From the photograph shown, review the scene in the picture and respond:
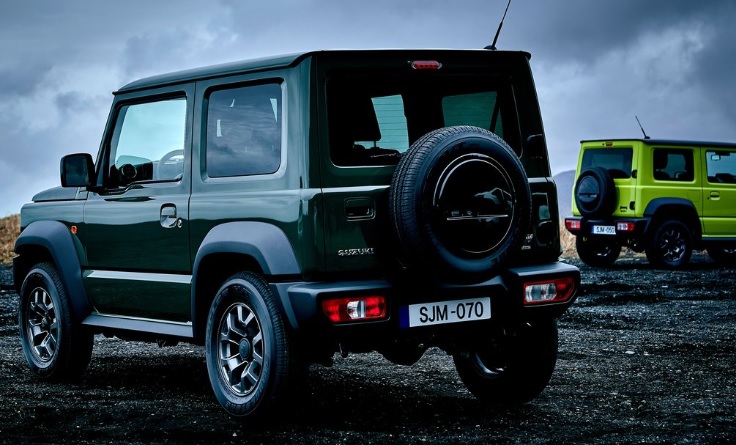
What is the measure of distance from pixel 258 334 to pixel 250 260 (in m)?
0.38

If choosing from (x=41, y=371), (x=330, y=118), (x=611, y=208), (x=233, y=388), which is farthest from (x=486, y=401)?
(x=611, y=208)

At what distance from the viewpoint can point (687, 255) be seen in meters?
18.3

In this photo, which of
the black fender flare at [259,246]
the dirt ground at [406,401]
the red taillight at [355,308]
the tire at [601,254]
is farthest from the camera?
the tire at [601,254]

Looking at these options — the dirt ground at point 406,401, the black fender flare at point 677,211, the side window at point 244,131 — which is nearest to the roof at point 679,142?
the black fender flare at point 677,211

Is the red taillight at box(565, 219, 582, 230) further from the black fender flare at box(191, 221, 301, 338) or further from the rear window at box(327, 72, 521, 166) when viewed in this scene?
the black fender flare at box(191, 221, 301, 338)

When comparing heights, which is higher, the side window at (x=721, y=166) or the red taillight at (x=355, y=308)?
the side window at (x=721, y=166)

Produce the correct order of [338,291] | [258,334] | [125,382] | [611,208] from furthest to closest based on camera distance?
[611,208]
[125,382]
[258,334]
[338,291]

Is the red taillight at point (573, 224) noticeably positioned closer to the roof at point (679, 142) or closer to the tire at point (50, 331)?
the roof at point (679, 142)

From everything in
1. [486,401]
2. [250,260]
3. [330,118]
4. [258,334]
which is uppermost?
[330,118]

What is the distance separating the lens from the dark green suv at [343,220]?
206 inches

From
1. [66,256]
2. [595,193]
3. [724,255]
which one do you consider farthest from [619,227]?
[66,256]

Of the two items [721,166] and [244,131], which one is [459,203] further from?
[721,166]

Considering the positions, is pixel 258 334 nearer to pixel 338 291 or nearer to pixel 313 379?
pixel 338 291

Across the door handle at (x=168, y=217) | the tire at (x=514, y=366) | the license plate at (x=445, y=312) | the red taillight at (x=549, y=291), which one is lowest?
the tire at (x=514, y=366)
